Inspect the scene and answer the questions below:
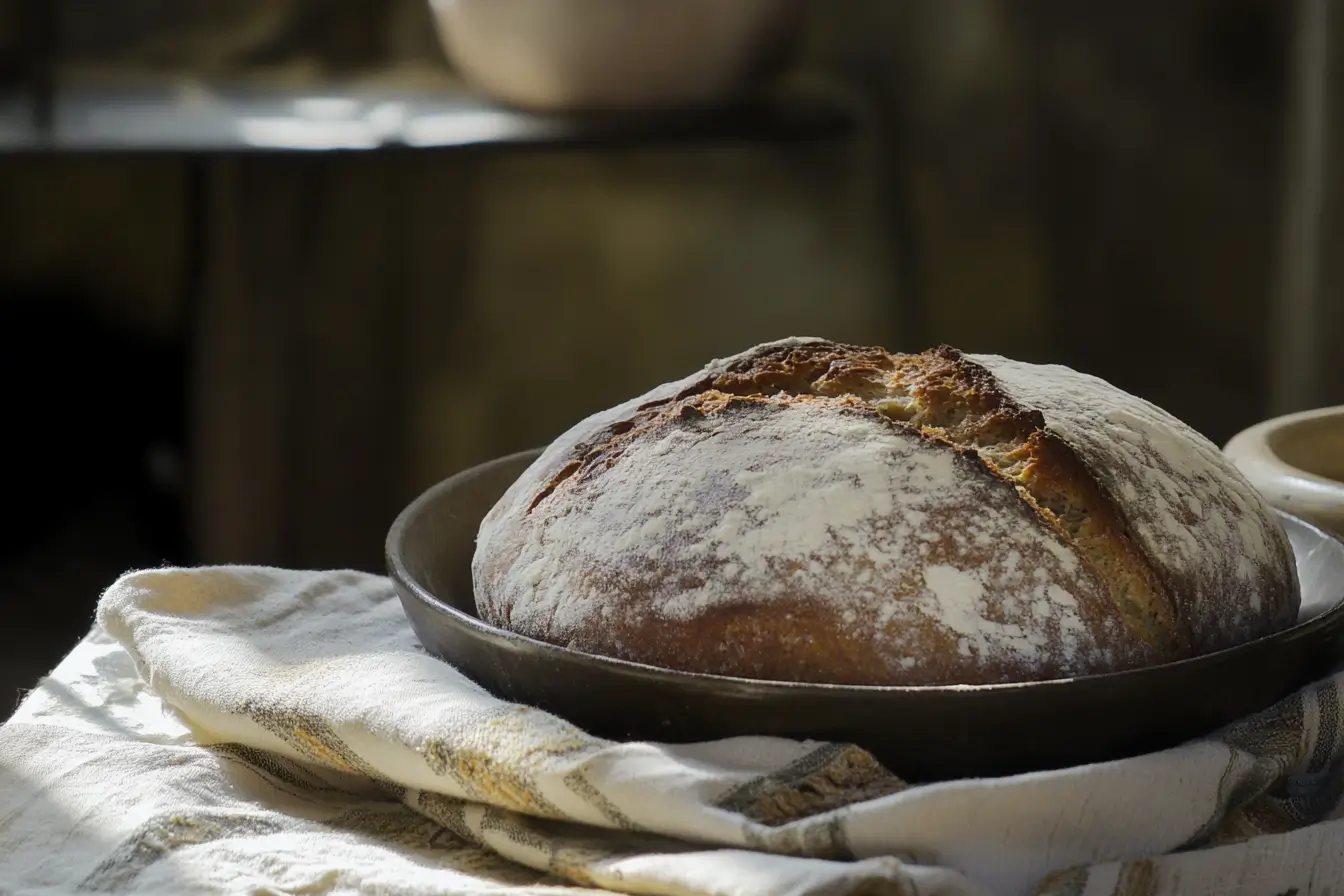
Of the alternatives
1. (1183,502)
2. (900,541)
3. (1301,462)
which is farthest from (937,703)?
(1301,462)

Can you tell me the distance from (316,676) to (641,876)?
0.73 feet

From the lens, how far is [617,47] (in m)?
1.95

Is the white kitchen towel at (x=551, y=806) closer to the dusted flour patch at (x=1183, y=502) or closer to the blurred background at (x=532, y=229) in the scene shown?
the dusted flour patch at (x=1183, y=502)

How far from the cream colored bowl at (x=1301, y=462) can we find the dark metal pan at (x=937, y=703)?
0.63 ft

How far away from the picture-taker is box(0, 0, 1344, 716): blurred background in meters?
1.97

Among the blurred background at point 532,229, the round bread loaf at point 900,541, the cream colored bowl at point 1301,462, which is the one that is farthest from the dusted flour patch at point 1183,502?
the blurred background at point 532,229

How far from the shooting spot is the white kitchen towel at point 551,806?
562mm

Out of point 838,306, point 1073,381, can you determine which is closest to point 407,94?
point 838,306

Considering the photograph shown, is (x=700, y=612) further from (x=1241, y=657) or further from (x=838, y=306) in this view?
(x=838, y=306)

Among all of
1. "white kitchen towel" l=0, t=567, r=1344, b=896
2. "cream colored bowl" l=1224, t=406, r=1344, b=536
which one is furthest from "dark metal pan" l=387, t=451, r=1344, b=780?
"cream colored bowl" l=1224, t=406, r=1344, b=536

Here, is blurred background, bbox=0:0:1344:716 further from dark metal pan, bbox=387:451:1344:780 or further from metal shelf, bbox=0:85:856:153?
dark metal pan, bbox=387:451:1344:780

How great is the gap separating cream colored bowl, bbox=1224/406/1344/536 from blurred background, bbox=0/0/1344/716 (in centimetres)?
98

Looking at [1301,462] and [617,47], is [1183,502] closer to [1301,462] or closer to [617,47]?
[1301,462]

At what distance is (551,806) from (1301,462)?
0.58 m
